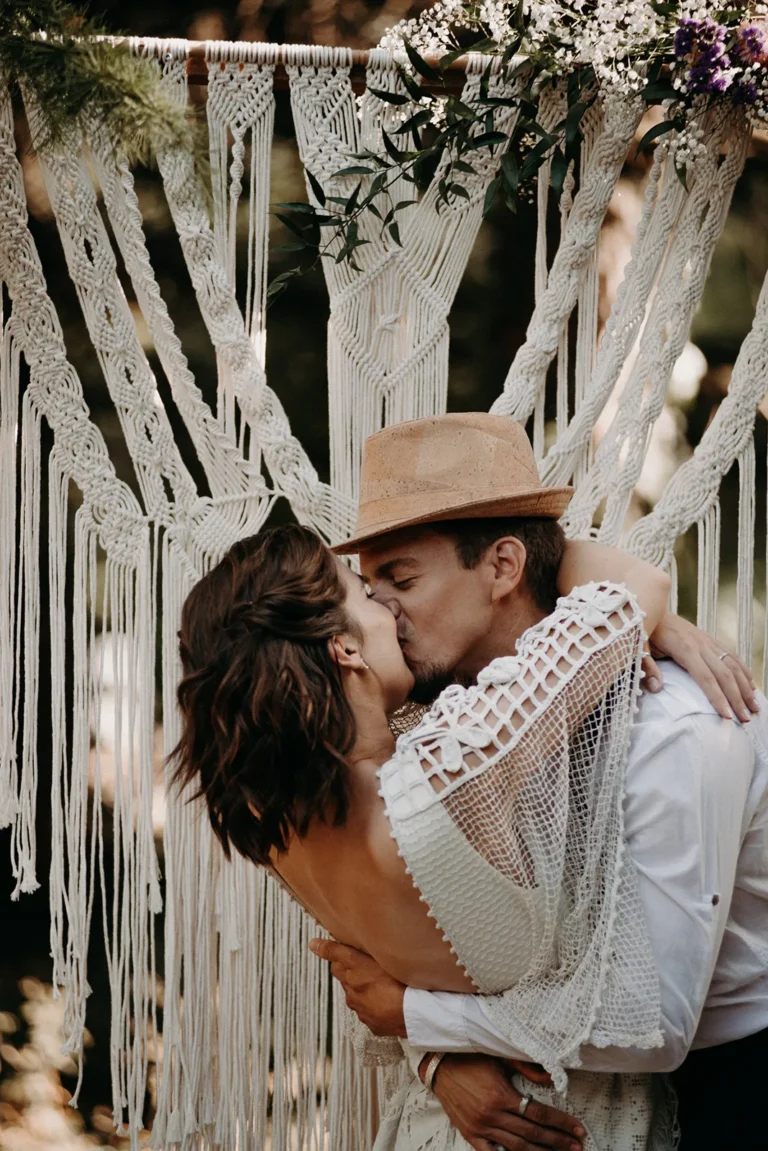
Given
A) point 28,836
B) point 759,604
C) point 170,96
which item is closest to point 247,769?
point 28,836

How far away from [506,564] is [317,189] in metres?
0.68

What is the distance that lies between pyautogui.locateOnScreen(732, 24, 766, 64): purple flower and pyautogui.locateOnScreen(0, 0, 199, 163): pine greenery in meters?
0.82

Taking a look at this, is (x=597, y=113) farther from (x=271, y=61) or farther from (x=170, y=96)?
(x=170, y=96)

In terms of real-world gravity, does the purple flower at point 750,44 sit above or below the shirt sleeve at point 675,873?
above

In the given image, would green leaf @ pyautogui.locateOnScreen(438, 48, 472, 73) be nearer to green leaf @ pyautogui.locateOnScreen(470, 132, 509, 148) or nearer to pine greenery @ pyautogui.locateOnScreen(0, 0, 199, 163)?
green leaf @ pyautogui.locateOnScreen(470, 132, 509, 148)

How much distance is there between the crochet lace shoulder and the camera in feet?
4.10

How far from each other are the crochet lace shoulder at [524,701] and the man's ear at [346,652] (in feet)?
0.37

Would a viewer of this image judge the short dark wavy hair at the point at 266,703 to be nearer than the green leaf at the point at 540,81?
Yes

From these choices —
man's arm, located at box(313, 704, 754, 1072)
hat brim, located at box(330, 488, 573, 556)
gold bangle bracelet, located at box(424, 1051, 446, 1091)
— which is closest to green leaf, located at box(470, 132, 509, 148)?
hat brim, located at box(330, 488, 573, 556)

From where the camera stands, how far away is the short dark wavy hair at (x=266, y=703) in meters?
1.30

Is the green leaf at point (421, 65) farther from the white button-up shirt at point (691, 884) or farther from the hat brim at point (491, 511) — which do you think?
the white button-up shirt at point (691, 884)

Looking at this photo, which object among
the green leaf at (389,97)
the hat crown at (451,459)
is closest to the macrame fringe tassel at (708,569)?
the hat crown at (451,459)

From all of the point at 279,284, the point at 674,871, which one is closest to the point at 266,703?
the point at 674,871

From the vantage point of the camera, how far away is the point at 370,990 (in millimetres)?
1451
